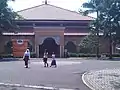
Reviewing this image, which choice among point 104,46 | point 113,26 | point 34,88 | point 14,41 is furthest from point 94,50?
point 34,88

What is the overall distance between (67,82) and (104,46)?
128ft

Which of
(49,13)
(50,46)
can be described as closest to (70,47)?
(50,46)

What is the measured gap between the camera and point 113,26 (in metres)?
46.7

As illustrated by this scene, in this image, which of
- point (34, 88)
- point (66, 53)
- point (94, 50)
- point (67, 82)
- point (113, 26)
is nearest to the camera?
point (34, 88)

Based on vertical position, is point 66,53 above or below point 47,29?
below

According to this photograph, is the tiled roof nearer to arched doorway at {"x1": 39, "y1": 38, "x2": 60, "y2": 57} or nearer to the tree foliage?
arched doorway at {"x1": 39, "y1": 38, "x2": 60, "y2": 57}

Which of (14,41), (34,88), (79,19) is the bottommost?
(34,88)

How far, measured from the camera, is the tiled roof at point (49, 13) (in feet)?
194

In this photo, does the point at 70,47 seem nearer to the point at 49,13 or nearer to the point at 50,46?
the point at 50,46

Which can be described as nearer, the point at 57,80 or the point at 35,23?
the point at 57,80

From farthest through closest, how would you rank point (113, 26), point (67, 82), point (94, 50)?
point (94, 50), point (113, 26), point (67, 82)

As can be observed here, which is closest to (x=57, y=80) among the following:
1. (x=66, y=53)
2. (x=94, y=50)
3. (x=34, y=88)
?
(x=34, y=88)

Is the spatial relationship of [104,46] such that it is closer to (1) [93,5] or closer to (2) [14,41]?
(1) [93,5]

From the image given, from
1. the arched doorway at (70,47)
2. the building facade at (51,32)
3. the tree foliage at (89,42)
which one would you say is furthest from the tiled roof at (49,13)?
the tree foliage at (89,42)
